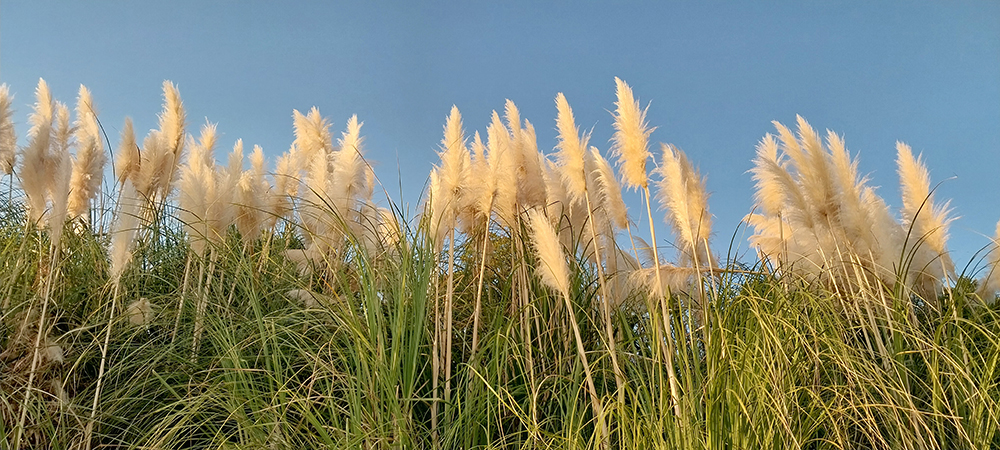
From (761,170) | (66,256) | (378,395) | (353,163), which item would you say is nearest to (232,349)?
(378,395)

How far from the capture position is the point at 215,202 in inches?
124

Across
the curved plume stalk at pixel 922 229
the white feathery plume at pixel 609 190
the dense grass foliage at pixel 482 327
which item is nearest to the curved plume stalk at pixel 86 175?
the dense grass foliage at pixel 482 327

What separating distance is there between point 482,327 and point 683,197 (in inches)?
47.3

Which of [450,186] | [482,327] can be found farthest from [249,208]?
[482,327]

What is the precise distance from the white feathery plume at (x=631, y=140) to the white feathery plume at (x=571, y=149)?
0.56ft

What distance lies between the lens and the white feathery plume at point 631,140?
8.85 feet

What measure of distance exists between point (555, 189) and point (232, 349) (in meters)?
1.62

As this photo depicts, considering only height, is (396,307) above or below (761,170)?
below

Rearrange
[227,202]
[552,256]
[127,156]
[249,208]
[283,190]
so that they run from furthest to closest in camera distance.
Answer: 1. [283,190]
2. [127,156]
3. [249,208]
4. [227,202]
5. [552,256]

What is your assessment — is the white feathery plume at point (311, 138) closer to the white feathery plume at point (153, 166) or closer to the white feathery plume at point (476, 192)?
the white feathery plume at point (153, 166)

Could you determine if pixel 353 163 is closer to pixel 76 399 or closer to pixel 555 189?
pixel 555 189

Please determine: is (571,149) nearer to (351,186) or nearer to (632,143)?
(632,143)

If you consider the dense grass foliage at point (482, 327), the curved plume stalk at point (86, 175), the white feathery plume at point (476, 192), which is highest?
the curved plume stalk at point (86, 175)

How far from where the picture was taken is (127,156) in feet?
12.4
